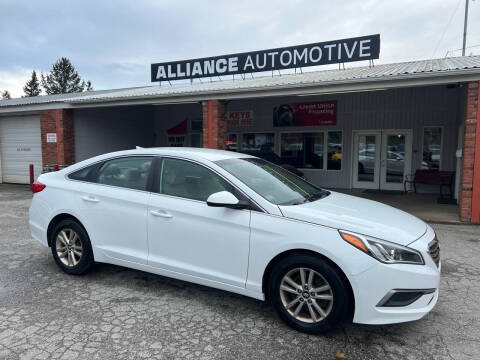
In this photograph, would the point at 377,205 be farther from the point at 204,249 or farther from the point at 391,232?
the point at 204,249

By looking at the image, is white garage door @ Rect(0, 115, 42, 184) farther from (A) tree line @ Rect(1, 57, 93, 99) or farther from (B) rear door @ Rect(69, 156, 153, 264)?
(A) tree line @ Rect(1, 57, 93, 99)

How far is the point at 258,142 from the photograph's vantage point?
1522cm

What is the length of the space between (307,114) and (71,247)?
11.2m

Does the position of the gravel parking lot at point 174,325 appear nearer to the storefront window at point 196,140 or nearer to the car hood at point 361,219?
the car hood at point 361,219

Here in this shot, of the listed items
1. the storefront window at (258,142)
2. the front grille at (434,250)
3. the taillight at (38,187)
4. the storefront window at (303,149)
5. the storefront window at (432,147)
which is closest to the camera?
the front grille at (434,250)

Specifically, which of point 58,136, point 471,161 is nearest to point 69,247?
point 471,161

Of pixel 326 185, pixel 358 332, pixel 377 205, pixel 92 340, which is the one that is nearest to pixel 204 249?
pixel 92 340

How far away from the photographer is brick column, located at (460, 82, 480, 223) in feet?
24.3

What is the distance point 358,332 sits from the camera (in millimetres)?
3121

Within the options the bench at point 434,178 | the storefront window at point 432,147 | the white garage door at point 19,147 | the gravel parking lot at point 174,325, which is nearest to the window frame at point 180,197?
the gravel parking lot at point 174,325

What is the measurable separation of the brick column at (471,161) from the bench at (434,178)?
147 inches

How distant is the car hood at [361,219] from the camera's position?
9.64ft

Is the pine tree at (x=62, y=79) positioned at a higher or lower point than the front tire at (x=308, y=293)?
higher

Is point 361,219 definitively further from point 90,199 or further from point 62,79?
point 62,79
